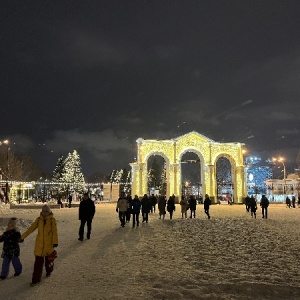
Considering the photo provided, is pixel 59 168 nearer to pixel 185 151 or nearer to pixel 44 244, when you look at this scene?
pixel 185 151

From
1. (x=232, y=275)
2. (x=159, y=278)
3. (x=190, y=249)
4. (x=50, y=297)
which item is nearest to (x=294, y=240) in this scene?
(x=190, y=249)

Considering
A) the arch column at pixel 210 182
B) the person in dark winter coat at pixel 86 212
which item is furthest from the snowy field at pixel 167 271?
the arch column at pixel 210 182

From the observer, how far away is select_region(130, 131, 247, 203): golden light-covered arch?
48.0 metres

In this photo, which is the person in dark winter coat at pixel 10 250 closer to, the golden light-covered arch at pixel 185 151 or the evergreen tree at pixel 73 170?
the golden light-covered arch at pixel 185 151

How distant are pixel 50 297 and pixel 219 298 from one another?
284 cm

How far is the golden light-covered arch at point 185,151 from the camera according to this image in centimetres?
4803

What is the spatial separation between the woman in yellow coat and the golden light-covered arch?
40.3m

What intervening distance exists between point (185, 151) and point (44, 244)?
44.0 metres

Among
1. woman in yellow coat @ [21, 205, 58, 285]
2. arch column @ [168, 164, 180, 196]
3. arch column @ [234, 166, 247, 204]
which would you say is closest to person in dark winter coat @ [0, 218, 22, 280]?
woman in yellow coat @ [21, 205, 58, 285]

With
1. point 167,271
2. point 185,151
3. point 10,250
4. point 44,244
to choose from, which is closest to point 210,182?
point 185,151

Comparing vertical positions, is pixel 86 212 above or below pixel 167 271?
above

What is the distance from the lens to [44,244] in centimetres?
686

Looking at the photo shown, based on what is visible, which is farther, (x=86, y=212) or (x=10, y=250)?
(x=86, y=212)

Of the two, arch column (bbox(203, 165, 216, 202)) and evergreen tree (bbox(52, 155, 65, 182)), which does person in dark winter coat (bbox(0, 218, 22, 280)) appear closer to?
arch column (bbox(203, 165, 216, 202))
